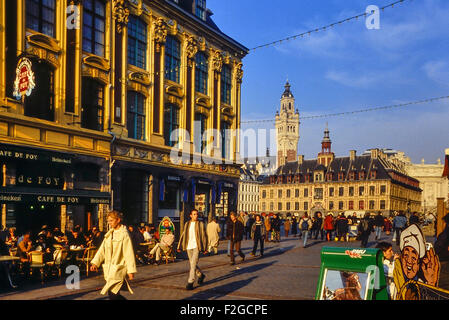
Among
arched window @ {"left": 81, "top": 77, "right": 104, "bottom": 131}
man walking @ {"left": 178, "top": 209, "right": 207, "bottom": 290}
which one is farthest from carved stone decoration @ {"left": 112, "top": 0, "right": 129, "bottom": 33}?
man walking @ {"left": 178, "top": 209, "right": 207, "bottom": 290}

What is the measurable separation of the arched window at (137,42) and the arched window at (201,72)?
4919mm

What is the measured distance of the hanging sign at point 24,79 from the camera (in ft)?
48.2

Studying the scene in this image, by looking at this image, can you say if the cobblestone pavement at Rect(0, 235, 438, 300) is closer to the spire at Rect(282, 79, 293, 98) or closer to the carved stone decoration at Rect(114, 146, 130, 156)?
the carved stone decoration at Rect(114, 146, 130, 156)

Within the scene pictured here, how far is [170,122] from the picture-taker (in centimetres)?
2433

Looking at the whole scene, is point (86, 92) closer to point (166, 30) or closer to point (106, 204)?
point (106, 204)

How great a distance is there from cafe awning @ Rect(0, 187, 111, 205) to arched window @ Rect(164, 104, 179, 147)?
661 cm

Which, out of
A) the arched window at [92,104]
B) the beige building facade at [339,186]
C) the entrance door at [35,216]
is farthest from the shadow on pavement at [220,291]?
the beige building facade at [339,186]

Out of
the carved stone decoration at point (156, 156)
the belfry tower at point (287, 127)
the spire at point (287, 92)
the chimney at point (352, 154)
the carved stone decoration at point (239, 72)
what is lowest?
the carved stone decoration at point (156, 156)

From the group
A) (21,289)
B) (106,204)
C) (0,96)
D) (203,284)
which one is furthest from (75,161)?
(203,284)

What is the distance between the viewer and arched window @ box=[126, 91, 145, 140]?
21.4 metres

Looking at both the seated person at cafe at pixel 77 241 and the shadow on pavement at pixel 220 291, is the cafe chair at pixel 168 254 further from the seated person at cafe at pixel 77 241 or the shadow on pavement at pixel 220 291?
the shadow on pavement at pixel 220 291
